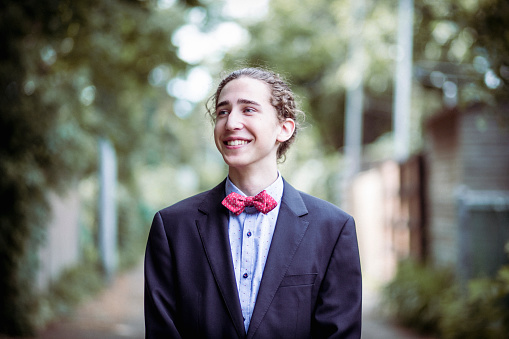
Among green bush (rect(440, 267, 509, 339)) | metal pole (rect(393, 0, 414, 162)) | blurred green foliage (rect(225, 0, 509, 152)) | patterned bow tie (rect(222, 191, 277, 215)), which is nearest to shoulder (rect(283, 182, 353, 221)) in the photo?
patterned bow tie (rect(222, 191, 277, 215))

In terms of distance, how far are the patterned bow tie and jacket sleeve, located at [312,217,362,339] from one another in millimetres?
295

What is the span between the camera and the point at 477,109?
28.6ft

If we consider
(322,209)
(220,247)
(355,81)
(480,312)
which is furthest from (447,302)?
(355,81)

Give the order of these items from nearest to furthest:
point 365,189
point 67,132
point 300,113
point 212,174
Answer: point 300,113, point 67,132, point 365,189, point 212,174

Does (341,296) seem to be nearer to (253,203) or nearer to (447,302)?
(253,203)

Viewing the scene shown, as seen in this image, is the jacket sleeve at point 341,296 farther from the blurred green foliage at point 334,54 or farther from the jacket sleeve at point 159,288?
the blurred green foliage at point 334,54

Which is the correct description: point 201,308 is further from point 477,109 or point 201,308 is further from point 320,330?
point 477,109

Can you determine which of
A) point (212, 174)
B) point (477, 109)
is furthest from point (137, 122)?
point (212, 174)

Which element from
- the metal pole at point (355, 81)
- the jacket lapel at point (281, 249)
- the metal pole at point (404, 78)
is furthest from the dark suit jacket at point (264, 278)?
the metal pole at point (355, 81)

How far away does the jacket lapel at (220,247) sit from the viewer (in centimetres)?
206

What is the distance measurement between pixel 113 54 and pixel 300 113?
6.26m

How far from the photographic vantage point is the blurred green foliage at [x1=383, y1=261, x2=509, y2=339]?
6.00 m

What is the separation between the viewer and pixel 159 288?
7.08ft

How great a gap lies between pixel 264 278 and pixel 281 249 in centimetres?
13
